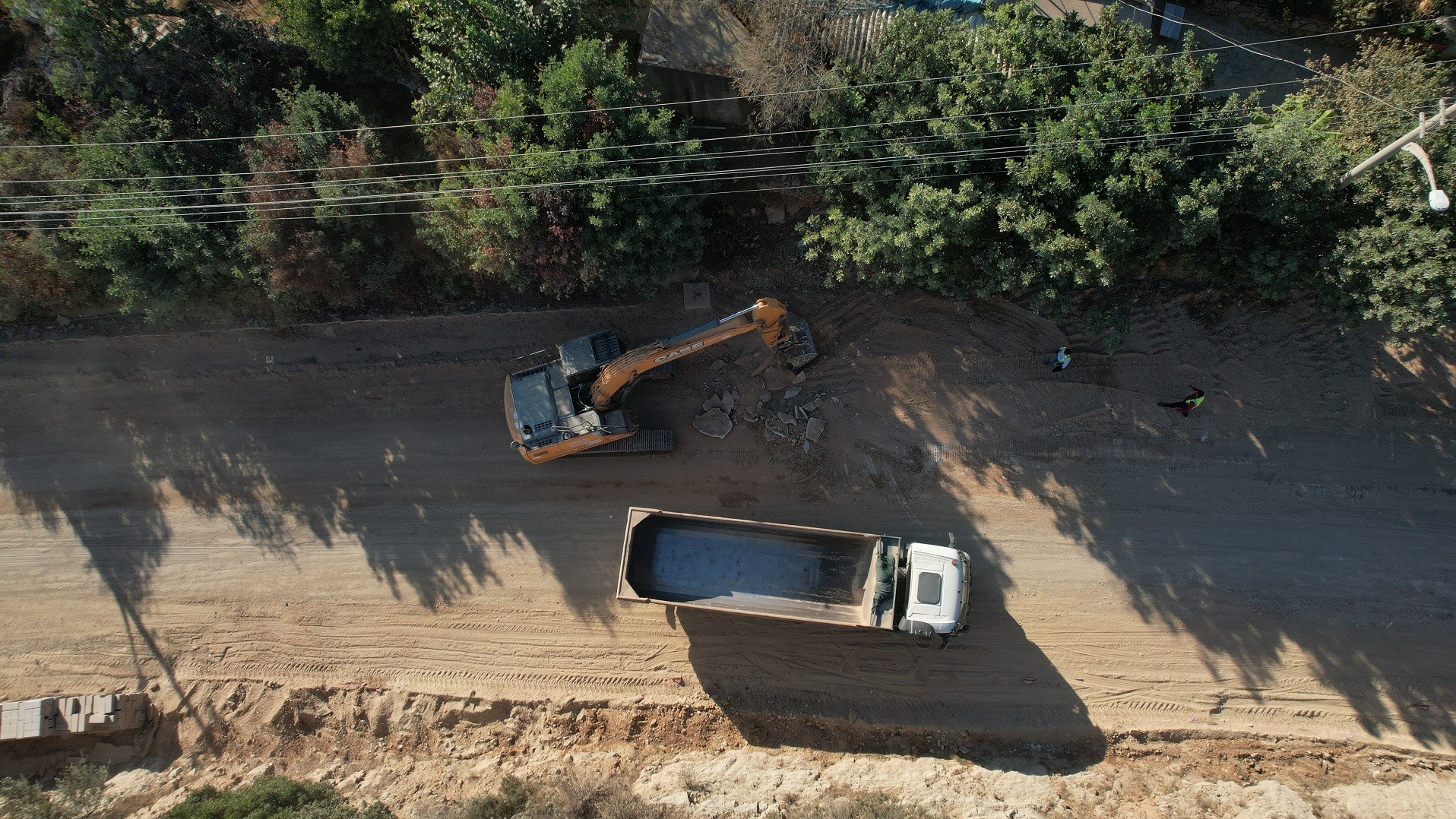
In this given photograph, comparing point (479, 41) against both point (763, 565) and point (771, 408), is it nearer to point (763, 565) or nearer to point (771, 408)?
point (771, 408)

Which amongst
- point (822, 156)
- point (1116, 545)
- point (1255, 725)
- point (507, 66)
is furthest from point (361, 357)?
point (1255, 725)

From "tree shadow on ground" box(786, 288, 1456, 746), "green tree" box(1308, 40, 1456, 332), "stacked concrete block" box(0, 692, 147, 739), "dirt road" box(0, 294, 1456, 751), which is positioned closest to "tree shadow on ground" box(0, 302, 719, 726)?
"dirt road" box(0, 294, 1456, 751)

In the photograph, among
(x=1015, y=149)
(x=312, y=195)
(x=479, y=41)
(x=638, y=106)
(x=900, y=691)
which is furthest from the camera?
(x=900, y=691)

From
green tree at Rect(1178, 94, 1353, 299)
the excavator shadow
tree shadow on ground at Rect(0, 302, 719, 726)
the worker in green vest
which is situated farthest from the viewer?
tree shadow on ground at Rect(0, 302, 719, 726)

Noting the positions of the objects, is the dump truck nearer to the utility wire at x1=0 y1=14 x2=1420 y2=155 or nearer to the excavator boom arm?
the excavator boom arm

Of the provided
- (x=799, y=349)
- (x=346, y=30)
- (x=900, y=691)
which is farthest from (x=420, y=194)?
(x=900, y=691)

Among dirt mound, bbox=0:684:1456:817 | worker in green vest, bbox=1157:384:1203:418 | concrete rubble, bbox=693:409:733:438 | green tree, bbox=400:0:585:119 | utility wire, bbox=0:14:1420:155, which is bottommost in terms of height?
dirt mound, bbox=0:684:1456:817

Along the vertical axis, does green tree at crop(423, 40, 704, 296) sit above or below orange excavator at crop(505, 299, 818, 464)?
above
